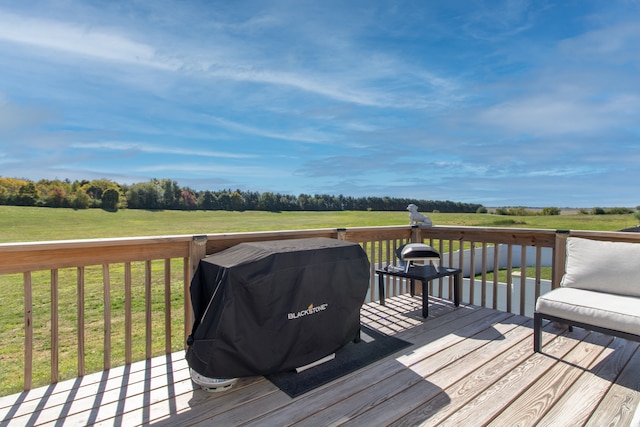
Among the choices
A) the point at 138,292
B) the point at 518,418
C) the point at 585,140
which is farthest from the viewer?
the point at 585,140

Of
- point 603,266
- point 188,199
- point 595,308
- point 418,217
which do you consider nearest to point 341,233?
point 418,217

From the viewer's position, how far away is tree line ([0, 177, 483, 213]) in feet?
32.7

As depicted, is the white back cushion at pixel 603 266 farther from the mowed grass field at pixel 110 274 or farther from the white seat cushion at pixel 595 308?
the mowed grass field at pixel 110 274

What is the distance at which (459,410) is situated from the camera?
1.83 m

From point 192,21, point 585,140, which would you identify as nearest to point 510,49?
Result: point 585,140

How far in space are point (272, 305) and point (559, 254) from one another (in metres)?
3.11

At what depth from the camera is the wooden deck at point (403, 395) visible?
1753 millimetres

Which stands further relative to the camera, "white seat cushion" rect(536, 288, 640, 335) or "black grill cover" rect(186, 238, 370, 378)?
"white seat cushion" rect(536, 288, 640, 335)

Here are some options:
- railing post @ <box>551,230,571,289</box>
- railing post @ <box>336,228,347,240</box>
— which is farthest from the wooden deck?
railing post @ <box>336,228,347,240</box>

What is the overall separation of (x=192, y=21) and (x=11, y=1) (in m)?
2.77

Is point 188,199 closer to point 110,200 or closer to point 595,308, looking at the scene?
point 110,200

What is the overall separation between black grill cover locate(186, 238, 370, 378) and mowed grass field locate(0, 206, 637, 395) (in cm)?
82

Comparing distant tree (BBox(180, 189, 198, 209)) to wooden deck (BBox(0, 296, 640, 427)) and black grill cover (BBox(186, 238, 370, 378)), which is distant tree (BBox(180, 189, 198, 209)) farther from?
black grill cover (BBox(186, 238, 370, 378))

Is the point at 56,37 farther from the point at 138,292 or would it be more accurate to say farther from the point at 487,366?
the point at 487,366
